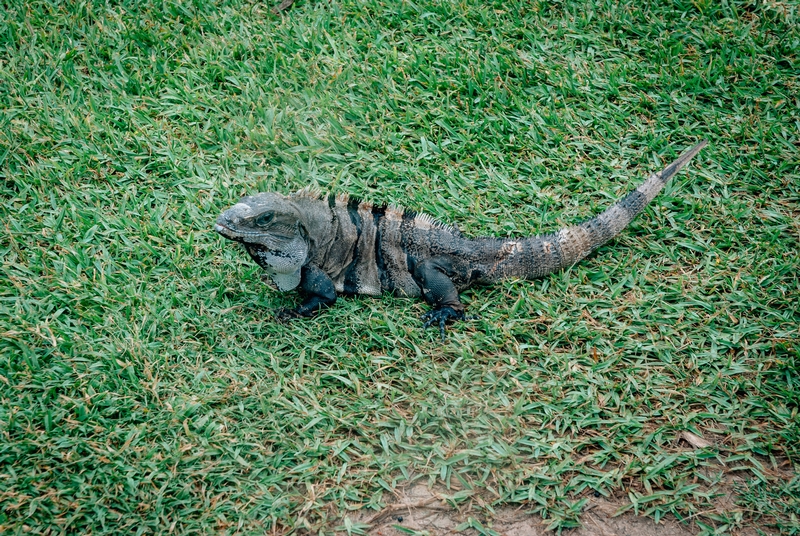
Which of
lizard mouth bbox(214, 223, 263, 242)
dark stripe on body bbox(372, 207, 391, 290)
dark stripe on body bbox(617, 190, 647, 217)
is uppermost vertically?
lizard mouth bbox(214, 223, 263, 242)

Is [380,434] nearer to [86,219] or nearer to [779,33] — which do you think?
[86,219]

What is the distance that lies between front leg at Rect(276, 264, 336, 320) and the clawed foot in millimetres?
584

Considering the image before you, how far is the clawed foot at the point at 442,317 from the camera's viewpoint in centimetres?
434

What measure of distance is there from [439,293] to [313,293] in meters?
0.76

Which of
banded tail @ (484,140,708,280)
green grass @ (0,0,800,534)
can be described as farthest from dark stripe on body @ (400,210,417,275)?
banded tail @ (484,140,708,280)

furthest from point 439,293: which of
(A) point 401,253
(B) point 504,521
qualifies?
(B) point 504,521

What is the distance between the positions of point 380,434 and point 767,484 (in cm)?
196

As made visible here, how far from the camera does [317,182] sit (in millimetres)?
5176

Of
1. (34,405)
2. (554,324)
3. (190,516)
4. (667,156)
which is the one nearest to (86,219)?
(34,405)

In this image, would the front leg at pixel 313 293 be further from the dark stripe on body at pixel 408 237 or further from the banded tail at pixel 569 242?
the banded tail at pixel 569 242

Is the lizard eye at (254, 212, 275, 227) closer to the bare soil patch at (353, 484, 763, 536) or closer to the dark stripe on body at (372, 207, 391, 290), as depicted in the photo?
the dark stripe on body at (372, 207, 391, 290)

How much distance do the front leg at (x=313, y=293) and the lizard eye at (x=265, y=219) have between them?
0.39 metres

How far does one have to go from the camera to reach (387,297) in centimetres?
455

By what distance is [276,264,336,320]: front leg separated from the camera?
173 inches
